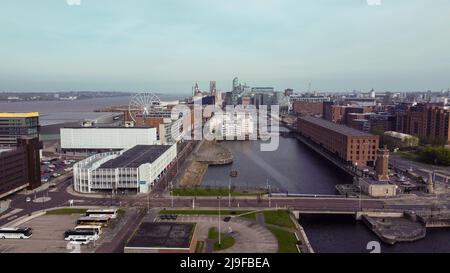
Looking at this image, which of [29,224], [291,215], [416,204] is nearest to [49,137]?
[29,224]

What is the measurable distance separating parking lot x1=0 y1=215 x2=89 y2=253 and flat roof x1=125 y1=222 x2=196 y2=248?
1.24m

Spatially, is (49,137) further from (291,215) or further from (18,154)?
(291,215)

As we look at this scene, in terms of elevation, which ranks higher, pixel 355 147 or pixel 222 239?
pixel 355 147

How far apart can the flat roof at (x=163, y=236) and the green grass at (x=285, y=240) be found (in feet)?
6.17

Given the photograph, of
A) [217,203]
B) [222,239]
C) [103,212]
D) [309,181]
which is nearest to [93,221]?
[103,212]

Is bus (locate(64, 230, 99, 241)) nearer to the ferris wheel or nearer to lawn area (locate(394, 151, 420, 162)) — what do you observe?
lawn area (locate(394, 151, 420, 162))

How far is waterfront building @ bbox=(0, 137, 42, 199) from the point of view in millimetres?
11484

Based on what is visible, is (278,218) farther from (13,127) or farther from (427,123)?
(427,123)

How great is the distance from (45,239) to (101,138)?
1292 centimetres

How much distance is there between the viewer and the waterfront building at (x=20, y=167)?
11.5 metres

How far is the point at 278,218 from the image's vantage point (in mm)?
9836

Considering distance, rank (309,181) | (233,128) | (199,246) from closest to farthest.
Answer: (199,246), (309,181), (233,128)

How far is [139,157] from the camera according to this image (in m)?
14.6

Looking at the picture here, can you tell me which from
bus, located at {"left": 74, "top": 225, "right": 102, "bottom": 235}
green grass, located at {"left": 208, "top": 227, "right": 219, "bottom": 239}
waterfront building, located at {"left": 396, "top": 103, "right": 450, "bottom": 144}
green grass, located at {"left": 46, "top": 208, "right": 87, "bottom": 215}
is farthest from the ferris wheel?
green grass, located at {"left": 208, "top": 227, "right": 219, "bottom": 239}
